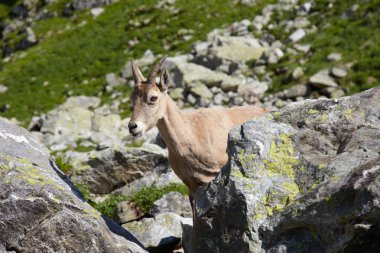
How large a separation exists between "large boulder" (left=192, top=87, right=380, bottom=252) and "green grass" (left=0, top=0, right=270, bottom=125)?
24714mm

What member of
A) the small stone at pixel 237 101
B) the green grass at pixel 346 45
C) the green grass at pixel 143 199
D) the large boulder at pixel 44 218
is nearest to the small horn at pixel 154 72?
the large boulder at pixel 44 218

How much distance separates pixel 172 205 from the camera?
12523 mm

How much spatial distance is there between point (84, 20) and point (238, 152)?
4682cm

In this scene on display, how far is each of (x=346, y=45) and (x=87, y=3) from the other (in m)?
35.0

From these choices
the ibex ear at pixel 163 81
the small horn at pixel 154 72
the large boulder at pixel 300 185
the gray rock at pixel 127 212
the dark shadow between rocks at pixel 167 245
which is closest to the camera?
the large boulder at pixel 300 185

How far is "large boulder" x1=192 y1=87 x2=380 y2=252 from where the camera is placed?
6410 mm

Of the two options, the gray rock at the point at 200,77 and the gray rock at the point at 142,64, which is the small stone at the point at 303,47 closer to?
the gray rock at the point at 200,77

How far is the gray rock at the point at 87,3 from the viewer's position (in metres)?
54.3

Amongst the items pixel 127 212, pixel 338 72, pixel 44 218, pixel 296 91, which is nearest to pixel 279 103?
pixel 296 91

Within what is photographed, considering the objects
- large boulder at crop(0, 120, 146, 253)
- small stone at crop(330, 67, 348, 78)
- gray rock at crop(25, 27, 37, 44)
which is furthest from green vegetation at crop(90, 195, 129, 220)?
gray rock at crop(25, 27, 37, 44)

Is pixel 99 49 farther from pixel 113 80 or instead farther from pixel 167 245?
pixel 167 245

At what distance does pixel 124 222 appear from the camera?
39.2 ft

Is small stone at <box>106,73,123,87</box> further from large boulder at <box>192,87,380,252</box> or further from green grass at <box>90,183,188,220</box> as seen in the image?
large boulder at <box>192,87,380,252</box>

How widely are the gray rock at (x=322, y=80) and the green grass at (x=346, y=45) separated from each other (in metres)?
0.35
